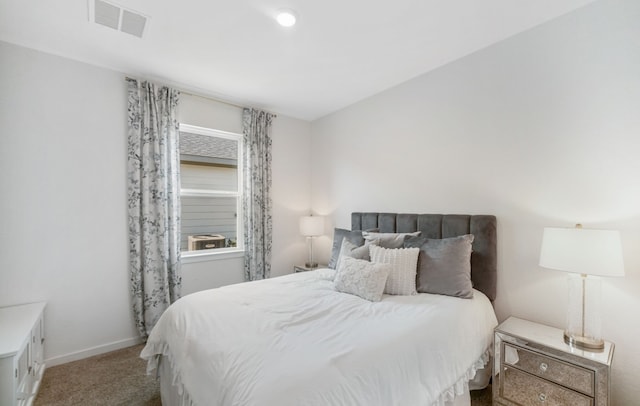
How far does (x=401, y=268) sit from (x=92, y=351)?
2.89 metres

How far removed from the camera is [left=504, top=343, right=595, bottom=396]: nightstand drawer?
1.43m

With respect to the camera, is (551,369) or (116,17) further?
(116,17)

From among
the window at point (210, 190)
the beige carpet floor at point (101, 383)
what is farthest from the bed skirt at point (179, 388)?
the window at point (210, 190)

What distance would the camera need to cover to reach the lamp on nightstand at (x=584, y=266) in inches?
57.5

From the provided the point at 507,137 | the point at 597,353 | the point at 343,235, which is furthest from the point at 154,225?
the point at 597,353

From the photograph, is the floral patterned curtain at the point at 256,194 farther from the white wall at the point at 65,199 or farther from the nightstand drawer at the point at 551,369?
the nightstand drawer at the point at 551,369

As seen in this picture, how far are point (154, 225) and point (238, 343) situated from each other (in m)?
2.07

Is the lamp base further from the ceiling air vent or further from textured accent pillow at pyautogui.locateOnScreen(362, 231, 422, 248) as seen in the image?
the ceiling air vent

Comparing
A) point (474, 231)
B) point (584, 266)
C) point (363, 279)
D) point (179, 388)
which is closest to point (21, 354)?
point (179, 388)

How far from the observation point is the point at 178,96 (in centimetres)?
299

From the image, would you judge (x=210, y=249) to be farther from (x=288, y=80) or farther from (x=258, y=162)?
(x=288, y=80)

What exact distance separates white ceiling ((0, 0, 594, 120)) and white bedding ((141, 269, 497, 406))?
1975 mm

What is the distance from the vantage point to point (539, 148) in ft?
6.58

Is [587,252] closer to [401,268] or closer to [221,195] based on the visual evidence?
[401,268]
